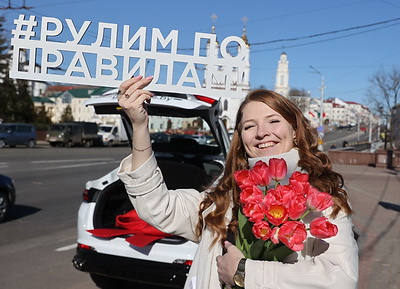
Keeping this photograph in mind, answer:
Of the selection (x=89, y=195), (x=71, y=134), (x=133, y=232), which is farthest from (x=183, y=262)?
(x=71, y=134)

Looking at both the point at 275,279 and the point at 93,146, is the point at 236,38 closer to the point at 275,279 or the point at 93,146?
the point at 275,279

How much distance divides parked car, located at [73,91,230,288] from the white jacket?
1.71 m

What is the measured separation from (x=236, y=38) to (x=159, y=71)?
0.44 m

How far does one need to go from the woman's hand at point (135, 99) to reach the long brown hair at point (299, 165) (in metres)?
0.45

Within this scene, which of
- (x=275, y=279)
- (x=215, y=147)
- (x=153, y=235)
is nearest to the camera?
(x=275, y=279)

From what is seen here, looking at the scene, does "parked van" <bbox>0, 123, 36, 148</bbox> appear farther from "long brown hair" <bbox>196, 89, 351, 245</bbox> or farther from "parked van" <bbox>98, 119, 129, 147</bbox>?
"long brown hair" <bbox>196, 89, 351, 245</bbox>

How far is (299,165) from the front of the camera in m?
2.07

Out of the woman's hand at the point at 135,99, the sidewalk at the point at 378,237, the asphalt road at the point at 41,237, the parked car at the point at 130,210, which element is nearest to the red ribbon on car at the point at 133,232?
the parked car at the point at 130,210

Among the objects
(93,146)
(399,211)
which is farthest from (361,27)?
(93,146)

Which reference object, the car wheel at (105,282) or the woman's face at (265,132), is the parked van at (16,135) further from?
the woman's face at (265,132)

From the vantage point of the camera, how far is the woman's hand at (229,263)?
1.87 metres

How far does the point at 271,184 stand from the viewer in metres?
1.95

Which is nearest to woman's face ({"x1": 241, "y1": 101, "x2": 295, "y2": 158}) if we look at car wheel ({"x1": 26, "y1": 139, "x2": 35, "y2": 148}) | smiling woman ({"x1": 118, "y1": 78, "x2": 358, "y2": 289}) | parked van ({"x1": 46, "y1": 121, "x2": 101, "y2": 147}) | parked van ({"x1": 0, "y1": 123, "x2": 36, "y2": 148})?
smiling woman ({"x1": 118, "y1": 78, "x2": 358, "y2": 289})

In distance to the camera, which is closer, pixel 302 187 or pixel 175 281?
pixel 302 187
